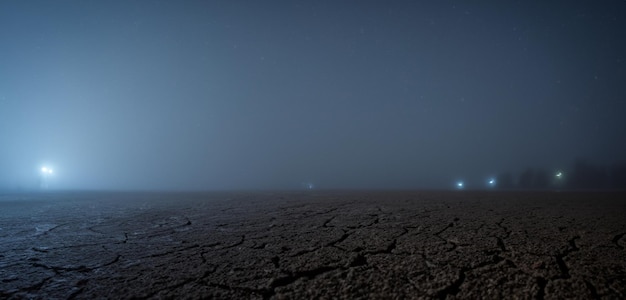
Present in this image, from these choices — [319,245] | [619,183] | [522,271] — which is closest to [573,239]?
[522,271]

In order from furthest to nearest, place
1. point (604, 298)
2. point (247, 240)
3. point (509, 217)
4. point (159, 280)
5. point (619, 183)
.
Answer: point (619, 183) < point (509, 217) < point (247, 240) < point (159, 280) < point (604, 298)

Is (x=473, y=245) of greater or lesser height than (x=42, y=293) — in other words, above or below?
above

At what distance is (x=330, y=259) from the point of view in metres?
2.21

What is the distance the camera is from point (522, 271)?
72.9 inches

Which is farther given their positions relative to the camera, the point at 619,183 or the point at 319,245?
the point at 619,183

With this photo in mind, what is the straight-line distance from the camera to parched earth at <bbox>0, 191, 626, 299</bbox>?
1696mm

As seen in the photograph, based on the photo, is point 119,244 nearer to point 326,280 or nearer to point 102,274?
point 102,274

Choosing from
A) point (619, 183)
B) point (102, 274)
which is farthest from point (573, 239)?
point (619, 183)

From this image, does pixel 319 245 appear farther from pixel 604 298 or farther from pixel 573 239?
pixel 573 239

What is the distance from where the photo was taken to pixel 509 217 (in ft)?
12.4

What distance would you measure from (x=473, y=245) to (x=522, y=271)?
1.97 feet

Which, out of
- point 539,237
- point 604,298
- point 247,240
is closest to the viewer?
point 604,298

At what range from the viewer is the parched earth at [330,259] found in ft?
5.57

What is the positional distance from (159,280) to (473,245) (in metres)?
2.66
